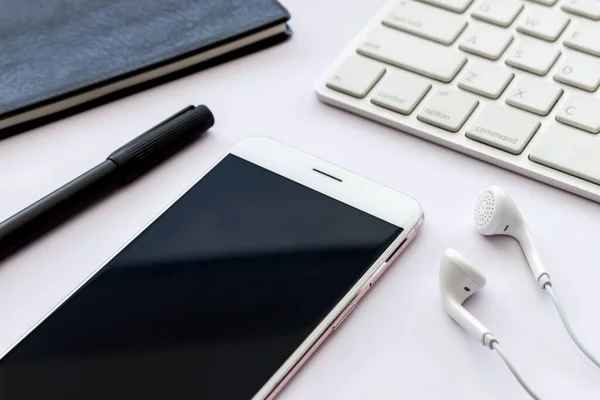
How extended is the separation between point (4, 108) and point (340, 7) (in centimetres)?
25

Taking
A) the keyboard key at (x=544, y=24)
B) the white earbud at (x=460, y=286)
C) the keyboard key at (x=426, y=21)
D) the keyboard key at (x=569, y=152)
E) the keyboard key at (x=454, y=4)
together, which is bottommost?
the white earbud at (x=460, y=286)

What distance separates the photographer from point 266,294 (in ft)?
1.31

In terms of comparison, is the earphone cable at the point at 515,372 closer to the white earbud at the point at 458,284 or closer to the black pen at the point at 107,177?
the white earbud at the point at 458,284

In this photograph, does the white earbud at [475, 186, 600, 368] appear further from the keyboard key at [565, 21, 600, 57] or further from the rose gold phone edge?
the keyboard key at [565, 21, 600, 57]

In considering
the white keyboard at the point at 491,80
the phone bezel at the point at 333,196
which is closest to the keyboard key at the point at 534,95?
the white keyboard at the point at 491,80

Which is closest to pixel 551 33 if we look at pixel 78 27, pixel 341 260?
pixel 341 260

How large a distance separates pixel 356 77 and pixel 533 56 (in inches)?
4.6

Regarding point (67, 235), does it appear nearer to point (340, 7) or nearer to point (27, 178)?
point (27, 178)

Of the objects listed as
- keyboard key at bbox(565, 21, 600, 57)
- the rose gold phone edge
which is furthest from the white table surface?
keyboard key at bbox(565, 21, 600, 57)

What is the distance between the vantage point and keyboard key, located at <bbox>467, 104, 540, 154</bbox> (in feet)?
1.49

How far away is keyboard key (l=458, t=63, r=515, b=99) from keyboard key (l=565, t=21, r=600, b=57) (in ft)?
0.16

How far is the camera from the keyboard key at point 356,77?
0.50 metres

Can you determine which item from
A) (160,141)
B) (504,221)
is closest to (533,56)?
(504,221)

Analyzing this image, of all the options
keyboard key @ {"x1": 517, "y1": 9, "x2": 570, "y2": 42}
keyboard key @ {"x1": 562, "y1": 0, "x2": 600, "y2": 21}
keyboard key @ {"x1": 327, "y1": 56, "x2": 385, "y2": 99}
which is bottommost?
keyboard key @ {"x1": 327, "y1": 56, "x2": 385, "y2": 99}
